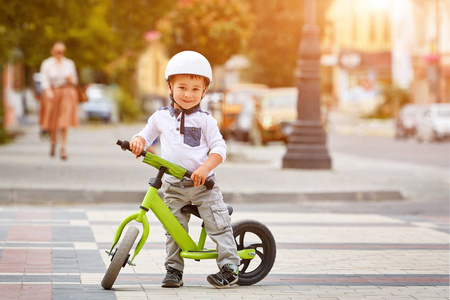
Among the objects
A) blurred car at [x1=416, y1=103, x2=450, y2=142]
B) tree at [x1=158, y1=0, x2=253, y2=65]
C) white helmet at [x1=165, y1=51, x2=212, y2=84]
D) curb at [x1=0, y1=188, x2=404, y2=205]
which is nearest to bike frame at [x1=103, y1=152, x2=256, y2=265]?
white helmet at [x1=165, y1=51, x2=212, y2=84]

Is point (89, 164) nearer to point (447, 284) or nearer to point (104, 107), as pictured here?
point (447, 284)

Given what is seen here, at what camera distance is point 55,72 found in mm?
17141

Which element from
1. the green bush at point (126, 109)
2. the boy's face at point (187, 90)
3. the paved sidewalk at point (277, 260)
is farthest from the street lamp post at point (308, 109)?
the green bush at point (126, 109)

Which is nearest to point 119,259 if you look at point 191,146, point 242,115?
point 191,146

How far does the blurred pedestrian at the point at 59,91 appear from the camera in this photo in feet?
56.1

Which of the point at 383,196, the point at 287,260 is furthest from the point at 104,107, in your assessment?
the point at 287,260

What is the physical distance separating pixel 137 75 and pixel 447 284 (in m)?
49.4

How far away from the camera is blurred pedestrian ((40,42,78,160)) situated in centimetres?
1711

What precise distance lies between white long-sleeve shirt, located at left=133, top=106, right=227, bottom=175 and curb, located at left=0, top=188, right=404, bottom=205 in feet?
18.0

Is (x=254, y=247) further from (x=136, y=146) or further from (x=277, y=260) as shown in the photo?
(x=136, y=146)

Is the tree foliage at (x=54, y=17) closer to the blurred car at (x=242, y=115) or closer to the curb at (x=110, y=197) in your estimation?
the curb at (x=110, y=197)

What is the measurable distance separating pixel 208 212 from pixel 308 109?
11663 mm

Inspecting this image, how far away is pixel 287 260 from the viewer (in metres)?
8.05

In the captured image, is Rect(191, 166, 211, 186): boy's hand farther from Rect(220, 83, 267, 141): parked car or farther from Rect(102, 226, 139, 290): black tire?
Rect(220, 83, 267, 141): parked car
